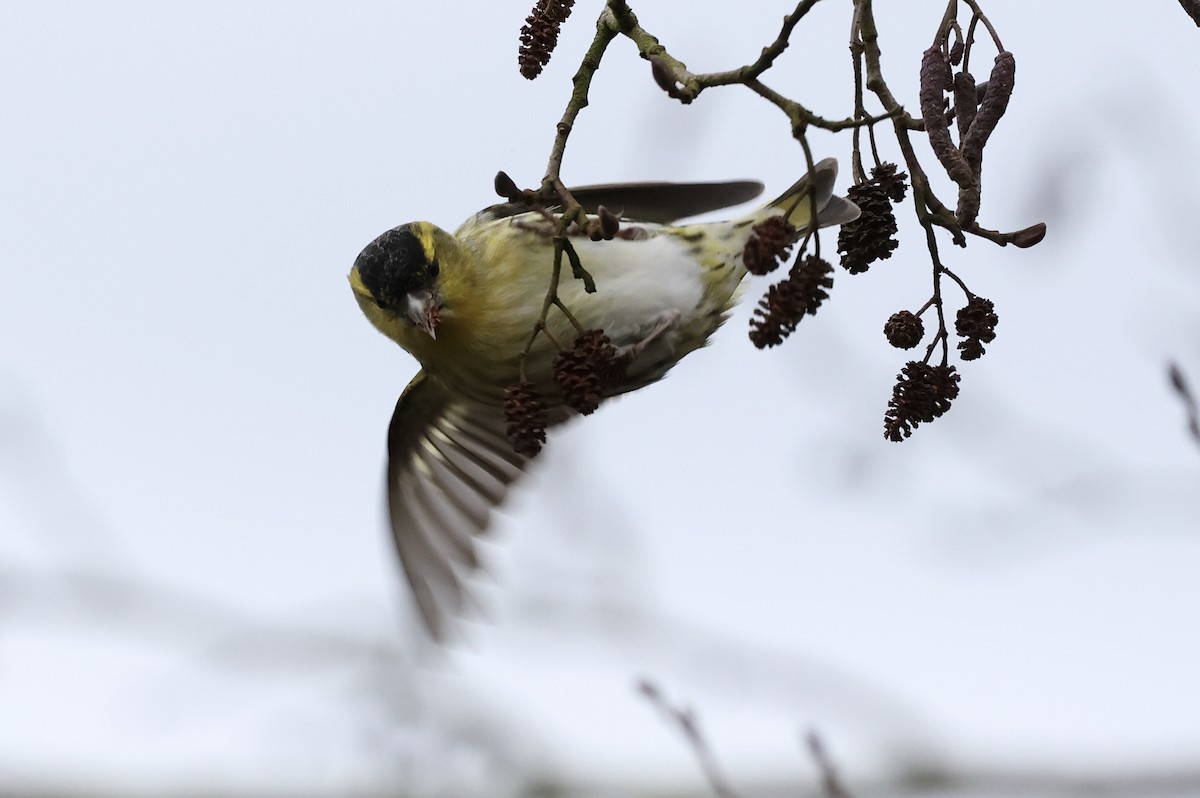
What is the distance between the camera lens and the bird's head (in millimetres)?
3039

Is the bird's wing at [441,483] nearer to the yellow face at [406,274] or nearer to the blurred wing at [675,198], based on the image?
the blurred wing at [675,198]

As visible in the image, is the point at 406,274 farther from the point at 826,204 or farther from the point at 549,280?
the point at 826,204

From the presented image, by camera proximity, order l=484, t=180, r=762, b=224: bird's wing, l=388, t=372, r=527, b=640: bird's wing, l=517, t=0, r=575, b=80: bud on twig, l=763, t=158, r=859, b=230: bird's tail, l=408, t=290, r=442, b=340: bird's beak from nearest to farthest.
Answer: l=517, t=0, r=575, b=80: bud on twig < l=408, t=290, r=442, b=340: bird's beak < l=763, t=158, r=859, b=230: bird's tail < l=484, t=180, r=762, b=224: bird's wing < l=388, t=372, r=527, b=640: bird's wing

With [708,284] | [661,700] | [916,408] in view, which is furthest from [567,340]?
[916,408]

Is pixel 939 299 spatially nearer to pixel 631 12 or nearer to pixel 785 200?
pixel 631 12

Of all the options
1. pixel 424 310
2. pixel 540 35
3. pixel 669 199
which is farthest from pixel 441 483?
pixel 540 35

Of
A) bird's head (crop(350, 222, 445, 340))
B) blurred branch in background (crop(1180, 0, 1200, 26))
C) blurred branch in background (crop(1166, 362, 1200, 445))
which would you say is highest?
bird's head (crop(350, 222, 445, 340))

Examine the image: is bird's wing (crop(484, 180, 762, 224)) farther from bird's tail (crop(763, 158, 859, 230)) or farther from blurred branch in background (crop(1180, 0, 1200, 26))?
blurred branch in background (crop(1180, 0, 1200, 26))

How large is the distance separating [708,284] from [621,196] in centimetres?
35

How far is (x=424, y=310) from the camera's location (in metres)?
3.02

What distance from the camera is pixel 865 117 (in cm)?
184

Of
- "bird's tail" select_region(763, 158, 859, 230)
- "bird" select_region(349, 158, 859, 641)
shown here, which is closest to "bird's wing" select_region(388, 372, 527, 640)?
"bird" select_region(349, 158, 859, 641)

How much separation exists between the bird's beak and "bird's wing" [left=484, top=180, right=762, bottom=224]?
20.8 inches

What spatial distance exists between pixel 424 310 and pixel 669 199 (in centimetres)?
86
